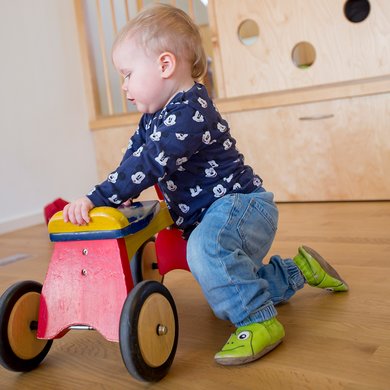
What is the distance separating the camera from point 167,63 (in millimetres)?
866

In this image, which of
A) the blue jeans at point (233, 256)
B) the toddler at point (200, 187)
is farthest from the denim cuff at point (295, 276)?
the blue jeans at point (233, 256)

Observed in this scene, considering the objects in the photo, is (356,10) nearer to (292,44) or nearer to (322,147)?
(292,44)

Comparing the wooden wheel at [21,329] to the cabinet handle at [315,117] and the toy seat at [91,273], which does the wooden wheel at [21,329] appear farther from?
the cabinet handle at [315,117]

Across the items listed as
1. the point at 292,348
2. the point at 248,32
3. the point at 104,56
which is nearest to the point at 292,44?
the point at 248,32

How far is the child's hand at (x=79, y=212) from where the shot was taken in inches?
29.7

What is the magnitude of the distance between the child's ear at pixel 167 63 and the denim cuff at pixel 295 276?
1.31 feet

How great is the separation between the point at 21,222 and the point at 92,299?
4.76ft

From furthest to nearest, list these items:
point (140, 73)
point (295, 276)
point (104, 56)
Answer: point (104, 56), point (295, 276), point (140, 73)

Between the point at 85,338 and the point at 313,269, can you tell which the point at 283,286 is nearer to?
the point at 313,269

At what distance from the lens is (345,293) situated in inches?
38.4

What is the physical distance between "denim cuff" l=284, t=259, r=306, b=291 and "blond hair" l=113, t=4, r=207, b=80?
0.39 m

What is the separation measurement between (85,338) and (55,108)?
1582 millimetres

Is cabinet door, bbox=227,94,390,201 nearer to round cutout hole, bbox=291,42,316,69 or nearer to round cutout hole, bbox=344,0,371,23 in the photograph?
round cutout hole, bbox=291,42,316,69

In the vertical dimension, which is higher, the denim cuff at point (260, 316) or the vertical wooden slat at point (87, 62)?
the vertical wooden slat at point (87, 62)
